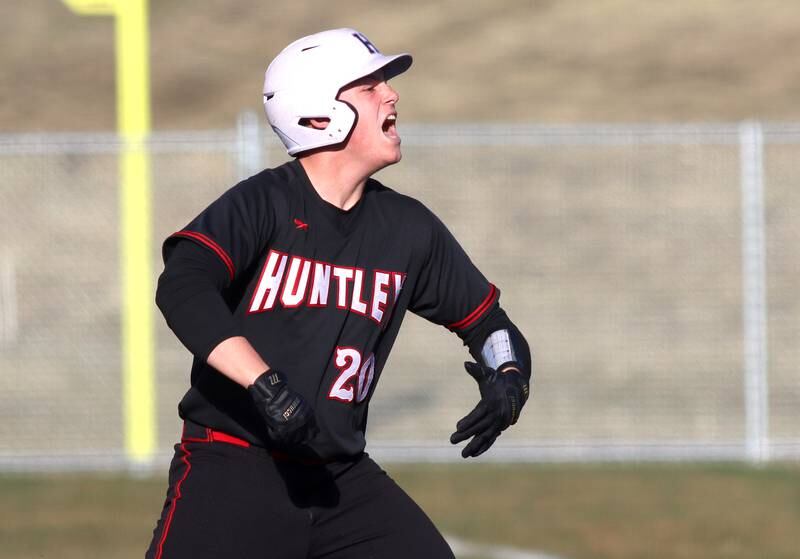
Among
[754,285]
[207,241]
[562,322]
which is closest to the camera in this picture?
[207,241]

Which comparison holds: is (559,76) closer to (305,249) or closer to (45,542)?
(45,542)

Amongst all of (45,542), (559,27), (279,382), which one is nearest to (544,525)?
(45,542)

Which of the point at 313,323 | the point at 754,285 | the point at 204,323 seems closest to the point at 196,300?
the point at 204,323

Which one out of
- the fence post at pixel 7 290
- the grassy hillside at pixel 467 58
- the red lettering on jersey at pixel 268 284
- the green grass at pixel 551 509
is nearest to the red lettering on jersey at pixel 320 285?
the red lettering on jersey at pixel 268 284

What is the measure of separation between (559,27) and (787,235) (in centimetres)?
1041

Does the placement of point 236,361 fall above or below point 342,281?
below

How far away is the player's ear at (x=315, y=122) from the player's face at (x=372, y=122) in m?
0.08

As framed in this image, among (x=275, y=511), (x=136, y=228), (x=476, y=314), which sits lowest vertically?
(x=275, y=511)

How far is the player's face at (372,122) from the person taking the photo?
4.68 m

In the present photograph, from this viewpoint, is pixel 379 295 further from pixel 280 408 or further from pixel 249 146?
pixel 249 146

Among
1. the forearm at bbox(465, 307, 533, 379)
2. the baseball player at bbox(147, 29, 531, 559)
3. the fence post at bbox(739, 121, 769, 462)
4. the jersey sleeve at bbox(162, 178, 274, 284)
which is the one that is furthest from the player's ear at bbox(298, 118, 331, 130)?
the fence post at bbox(739, 121, 769, 462)

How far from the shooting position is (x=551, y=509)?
9797 millimetres

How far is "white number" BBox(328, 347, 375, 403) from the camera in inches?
178

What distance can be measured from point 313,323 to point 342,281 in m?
0.17
